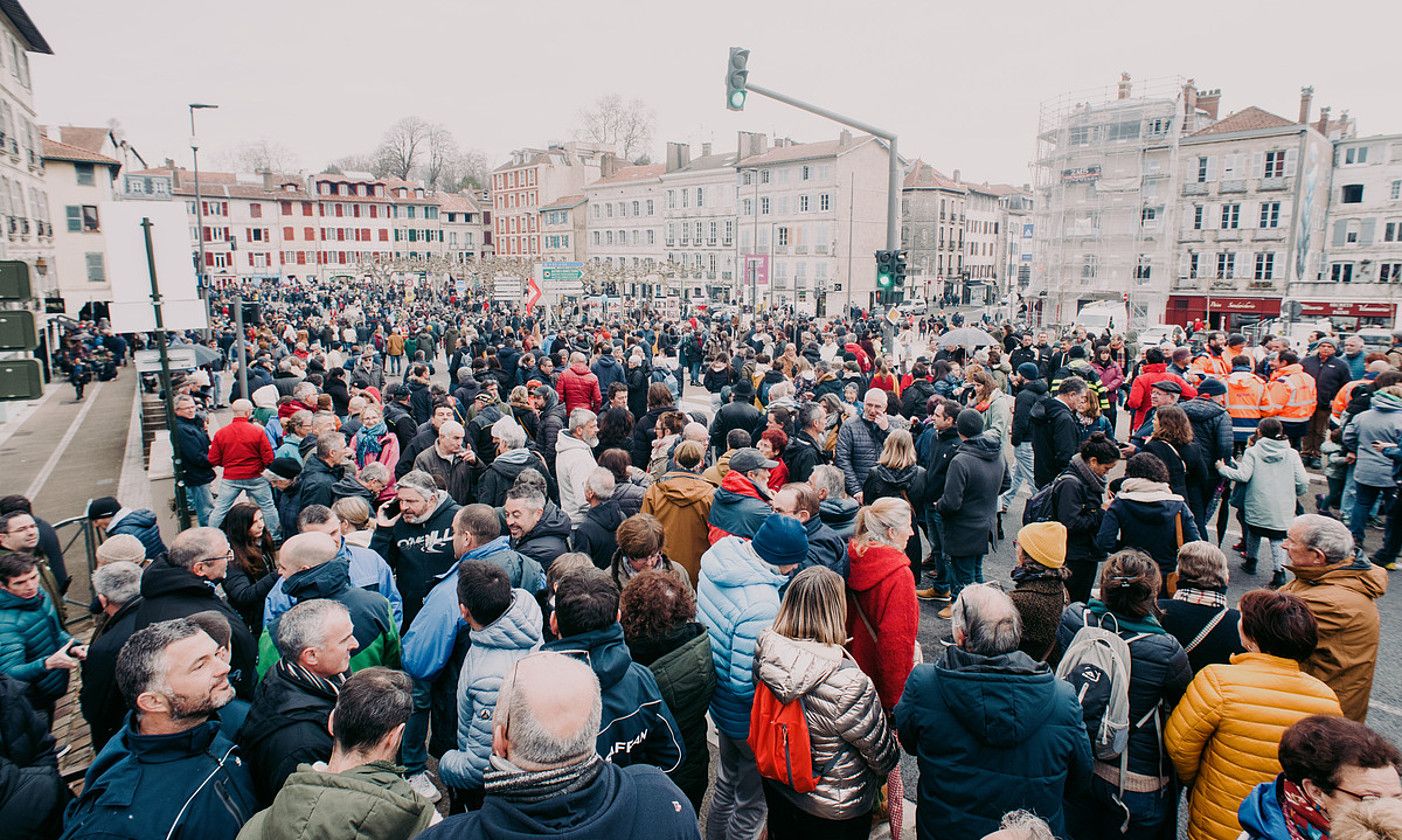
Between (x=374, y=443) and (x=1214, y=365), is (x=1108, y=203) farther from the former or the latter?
(x=374, y=443)

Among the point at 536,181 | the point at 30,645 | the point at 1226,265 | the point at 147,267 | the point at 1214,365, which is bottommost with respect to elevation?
the point at 30,645

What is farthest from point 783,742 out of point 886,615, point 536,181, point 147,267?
point 536,181

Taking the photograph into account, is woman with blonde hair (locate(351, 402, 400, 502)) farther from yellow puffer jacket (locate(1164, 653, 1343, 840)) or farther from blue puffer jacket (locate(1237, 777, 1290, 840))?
blue puffer jacket (locate(1237, 777, 1290, 840))

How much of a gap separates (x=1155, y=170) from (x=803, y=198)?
23556mm

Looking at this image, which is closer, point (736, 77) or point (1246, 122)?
point (736, 77)

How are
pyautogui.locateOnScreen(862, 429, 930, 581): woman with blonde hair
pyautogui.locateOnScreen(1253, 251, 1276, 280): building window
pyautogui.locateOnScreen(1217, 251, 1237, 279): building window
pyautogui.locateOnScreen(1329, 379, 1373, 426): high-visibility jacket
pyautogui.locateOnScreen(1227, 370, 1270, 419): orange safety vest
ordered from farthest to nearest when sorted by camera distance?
pyautogui.locateOnScreen(1217, 251, 1237, 279): building window, pyautogui.locateOnScreen(1253, 251, 1276, 280): building window, pyautogui.locateOnScreen(1329, 379, 1373, 426): high-visibility jacket, pyautogui.locateOnScreen(1227, 370, 1270, 419): orange safety vest, pyautogui.locateOnScreen(862, 429, 930, 581): woman with blonde hair

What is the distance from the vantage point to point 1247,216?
45.6m

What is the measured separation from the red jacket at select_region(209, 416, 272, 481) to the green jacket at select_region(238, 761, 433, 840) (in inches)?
259

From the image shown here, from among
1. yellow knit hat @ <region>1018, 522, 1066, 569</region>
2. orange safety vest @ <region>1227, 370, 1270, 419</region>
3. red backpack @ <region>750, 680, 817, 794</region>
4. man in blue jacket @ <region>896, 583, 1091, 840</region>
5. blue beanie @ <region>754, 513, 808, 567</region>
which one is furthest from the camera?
orange safety vest @ <region>1227, 370, 1270, 419</region>

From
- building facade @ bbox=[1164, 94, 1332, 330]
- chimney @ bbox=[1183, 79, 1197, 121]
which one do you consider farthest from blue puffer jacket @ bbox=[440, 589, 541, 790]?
chimney @ bbox=[1183, 79, 1197, 121]

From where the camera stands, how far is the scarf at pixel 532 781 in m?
2.04

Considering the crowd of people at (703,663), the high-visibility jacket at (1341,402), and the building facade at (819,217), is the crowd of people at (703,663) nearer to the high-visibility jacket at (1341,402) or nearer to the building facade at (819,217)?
the high-visibility jacket at (1341,402)

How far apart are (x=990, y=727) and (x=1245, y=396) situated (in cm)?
839

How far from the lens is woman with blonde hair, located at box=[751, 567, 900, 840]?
3047mm
